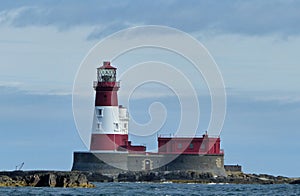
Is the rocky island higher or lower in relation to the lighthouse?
lower

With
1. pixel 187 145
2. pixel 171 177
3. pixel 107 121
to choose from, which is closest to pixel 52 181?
pixel 107 121

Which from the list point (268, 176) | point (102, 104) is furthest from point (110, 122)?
point (268, 176)

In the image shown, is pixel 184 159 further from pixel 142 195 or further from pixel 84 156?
pixel 142 195

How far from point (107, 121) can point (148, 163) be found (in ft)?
15.2

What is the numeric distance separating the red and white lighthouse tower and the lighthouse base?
3.17ft

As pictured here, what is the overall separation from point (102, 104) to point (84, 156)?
4.12 meters

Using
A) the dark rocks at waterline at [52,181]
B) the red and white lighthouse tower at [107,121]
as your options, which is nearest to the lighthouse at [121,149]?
the red and white lighthouse tower at [107,121]

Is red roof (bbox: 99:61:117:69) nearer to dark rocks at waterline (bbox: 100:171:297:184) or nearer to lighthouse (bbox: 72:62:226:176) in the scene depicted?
lighthouse (bbox: 72:62:226:176)

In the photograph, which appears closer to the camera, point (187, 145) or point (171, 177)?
point (171, 177)

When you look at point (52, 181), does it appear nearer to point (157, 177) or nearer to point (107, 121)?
point (107, 121)

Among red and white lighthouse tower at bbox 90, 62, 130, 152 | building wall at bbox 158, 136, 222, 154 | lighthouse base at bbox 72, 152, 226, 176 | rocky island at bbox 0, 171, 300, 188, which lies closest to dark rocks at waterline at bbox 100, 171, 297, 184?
rocky island at bbox 0, 171, 300, 188

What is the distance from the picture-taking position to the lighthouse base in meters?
91.6

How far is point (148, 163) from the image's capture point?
92938 mm

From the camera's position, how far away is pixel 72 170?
93250 millimetres
